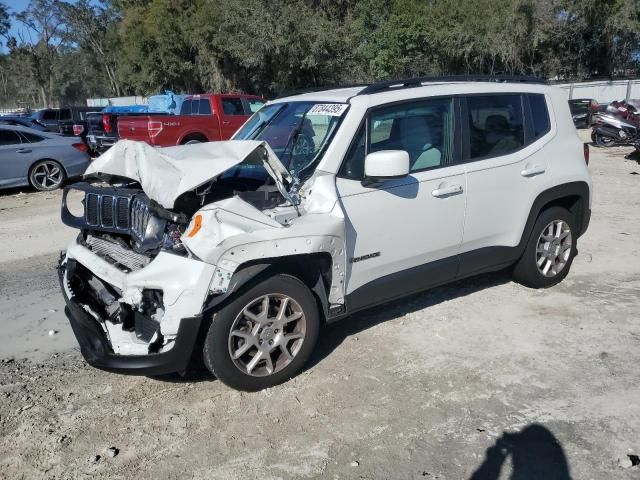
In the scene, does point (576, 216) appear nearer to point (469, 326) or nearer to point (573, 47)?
point (469, 326)

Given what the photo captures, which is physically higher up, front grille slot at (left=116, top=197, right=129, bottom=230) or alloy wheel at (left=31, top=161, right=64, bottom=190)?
front grille slot at (left=116, top=197, right=129, bottom=230)

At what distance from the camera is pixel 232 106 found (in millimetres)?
15219

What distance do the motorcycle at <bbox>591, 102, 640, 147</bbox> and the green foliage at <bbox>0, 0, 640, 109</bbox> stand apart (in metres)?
15.0

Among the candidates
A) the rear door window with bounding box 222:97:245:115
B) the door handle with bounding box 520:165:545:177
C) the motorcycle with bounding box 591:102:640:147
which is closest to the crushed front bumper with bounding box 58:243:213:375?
the door handle with bounding box 520:165:545:177

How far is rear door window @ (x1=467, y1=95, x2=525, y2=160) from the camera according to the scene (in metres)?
4.41

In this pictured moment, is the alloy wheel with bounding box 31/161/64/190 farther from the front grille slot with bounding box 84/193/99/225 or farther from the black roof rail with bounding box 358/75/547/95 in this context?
the black roof rail with bounding box 358/75/547/95

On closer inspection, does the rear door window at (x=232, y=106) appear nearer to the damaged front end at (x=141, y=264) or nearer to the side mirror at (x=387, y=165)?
the damaged front end at (x=141, y=264)

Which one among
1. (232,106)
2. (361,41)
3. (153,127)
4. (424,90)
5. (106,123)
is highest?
(361,41)

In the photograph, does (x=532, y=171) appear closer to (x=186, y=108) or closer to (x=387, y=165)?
(x=387, y=165)

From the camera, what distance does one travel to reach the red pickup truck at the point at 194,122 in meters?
13.4

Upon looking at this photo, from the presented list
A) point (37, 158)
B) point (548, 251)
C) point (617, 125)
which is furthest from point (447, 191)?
point (617, 125)

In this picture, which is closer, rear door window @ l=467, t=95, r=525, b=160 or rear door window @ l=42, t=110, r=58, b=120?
rear door window @ l=467, t=95, r=525, b=160

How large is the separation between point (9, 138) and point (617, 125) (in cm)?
1573

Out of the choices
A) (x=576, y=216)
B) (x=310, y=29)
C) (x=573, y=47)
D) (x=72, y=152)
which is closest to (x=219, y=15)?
(x=310, y=29)
